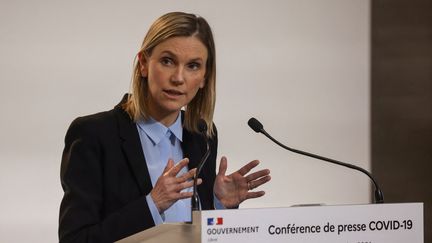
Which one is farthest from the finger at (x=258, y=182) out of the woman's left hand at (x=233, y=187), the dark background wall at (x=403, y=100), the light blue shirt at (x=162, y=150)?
the dark background wall at (x=403, y=100)

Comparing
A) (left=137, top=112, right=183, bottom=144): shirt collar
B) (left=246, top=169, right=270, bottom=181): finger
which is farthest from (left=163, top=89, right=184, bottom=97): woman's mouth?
(left=246, top=169, right=270, bottom=181): finger

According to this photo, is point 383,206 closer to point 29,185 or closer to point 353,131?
point 29,185

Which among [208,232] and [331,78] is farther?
[331,78]

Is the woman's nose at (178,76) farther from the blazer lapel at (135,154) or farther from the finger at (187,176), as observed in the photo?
the finger at (187,176)

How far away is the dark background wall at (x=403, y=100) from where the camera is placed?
396 cm

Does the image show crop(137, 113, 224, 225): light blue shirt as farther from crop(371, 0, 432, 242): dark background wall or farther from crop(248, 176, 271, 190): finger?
crop(371, 0, 432, 242): dark background wall

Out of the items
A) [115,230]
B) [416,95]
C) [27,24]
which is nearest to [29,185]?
[27,24]

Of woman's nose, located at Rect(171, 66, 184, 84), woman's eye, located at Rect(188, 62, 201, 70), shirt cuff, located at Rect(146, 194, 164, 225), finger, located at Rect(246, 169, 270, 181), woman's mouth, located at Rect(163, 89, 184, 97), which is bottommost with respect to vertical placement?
shirt cuff, located at Rect(146, 194, 164, 225)

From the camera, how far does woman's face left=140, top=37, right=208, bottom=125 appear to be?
248cm

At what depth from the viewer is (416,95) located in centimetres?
401

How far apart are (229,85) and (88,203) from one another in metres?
1.43

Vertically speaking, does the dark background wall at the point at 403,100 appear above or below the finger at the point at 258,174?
above

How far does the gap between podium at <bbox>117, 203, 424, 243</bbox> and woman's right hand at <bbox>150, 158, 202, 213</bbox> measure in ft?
0.90

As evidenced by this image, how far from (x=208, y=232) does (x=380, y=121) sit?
2.54 meters
